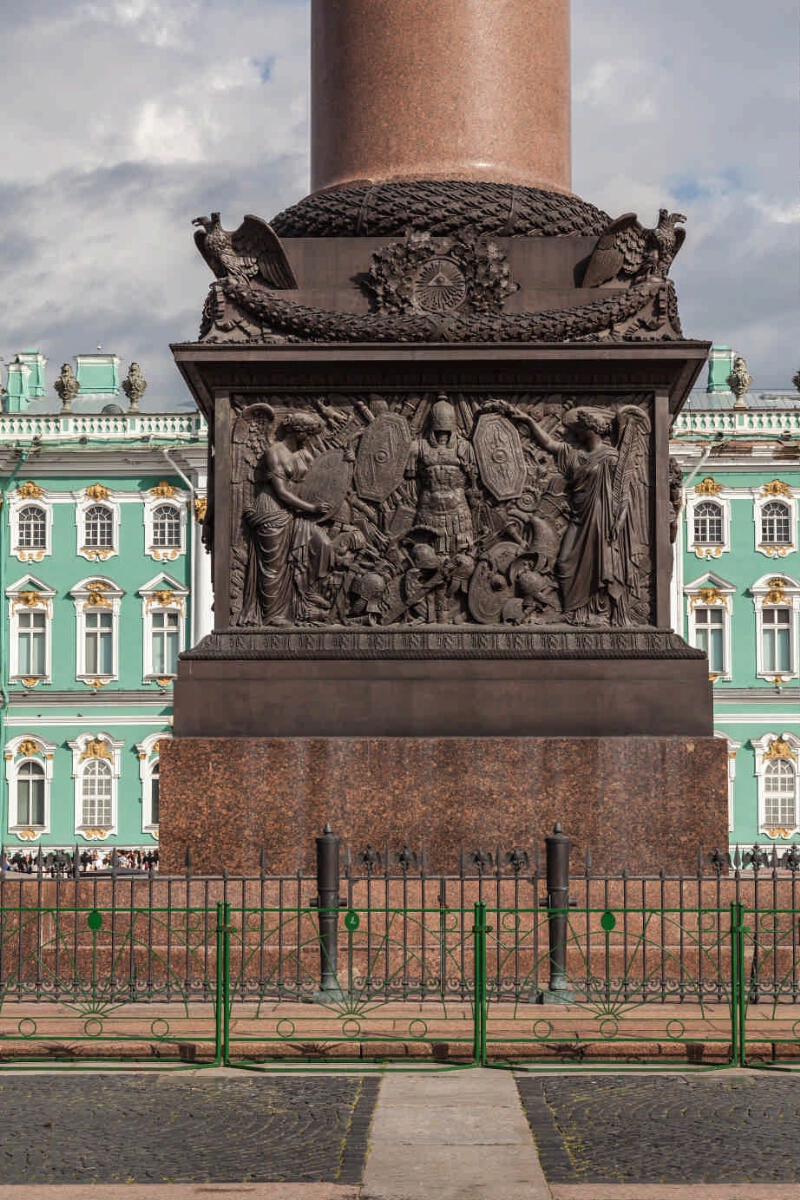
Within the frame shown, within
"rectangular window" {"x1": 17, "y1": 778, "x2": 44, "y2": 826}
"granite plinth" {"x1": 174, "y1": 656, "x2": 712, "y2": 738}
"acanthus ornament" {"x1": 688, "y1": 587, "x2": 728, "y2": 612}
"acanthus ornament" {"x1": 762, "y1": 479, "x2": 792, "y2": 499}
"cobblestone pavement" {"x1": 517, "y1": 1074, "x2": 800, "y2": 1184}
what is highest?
"acanthus ornament" {"x1": 762, "y1": 479, "x2": 792, "y2": 499}

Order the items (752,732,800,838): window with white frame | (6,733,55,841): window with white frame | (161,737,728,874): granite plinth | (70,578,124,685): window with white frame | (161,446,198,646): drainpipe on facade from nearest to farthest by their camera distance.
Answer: (161,737,728,874): granite plinth → (752,732,800,838): window with white frame → (161,446,198,646): drainpipe on facade → (6,733,55,841): window with white frame → (70,578,124,685): window with white frame

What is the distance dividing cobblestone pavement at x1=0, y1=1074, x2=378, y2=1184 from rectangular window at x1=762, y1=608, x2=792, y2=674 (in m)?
50.4

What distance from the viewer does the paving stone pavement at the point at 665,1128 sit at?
835cm

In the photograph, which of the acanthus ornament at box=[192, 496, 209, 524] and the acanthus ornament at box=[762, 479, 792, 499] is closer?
the acanthus ornament at box=[192, 496, 209, 524]

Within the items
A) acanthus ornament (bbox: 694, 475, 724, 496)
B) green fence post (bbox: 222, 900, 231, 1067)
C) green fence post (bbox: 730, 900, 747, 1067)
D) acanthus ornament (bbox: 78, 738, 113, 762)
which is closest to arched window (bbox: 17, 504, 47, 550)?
acanthus ornament (bbox: 78, 738, 113, 762)

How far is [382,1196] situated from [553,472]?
29.7 feet

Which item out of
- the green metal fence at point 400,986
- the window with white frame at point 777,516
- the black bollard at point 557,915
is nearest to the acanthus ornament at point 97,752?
the window with white frame at point 777,516

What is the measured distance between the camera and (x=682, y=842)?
1504cm

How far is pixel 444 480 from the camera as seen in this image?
16.1m

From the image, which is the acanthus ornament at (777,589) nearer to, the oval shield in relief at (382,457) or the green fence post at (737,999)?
the oval shield in relief at (382,457)

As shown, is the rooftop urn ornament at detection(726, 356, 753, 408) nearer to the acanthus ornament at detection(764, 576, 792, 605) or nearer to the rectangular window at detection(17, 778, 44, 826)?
the acanthus ornament at detection(764, 576, 792, 605)

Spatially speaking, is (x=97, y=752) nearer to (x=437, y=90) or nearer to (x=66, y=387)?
(x=66, y=387)

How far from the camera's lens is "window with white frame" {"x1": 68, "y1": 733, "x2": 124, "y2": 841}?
5994cm

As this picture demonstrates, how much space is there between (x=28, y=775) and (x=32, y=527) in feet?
24.6
